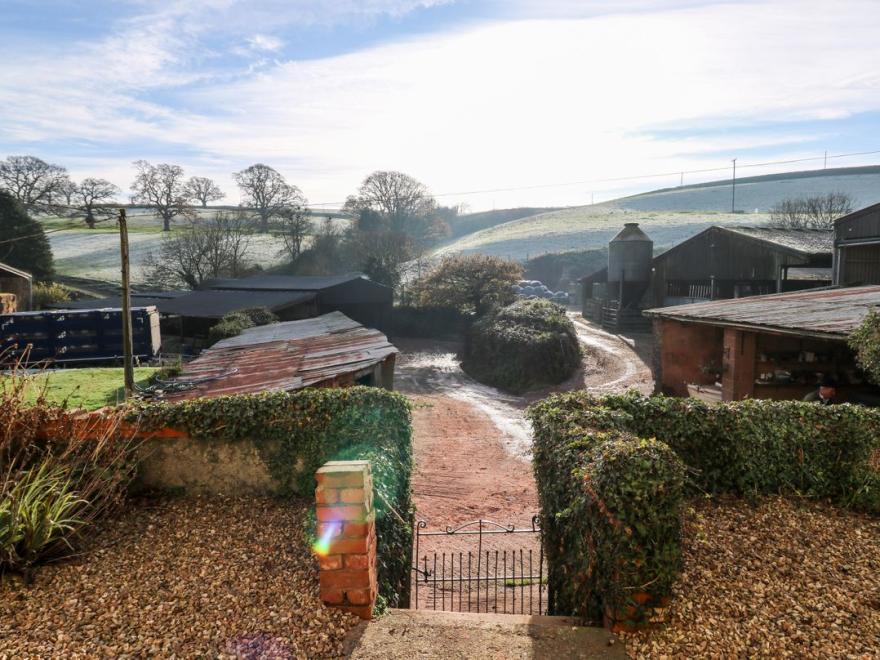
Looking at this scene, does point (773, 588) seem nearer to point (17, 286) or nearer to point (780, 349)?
point (780, 349)

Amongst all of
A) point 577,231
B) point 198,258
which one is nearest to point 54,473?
point 198,258

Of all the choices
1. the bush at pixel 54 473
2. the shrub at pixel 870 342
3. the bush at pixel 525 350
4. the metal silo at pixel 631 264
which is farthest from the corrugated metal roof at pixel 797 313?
the metal silo at pixel 631 264

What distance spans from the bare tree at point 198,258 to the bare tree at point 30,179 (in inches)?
734

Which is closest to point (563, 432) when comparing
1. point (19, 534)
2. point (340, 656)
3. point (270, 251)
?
point (340, 656)

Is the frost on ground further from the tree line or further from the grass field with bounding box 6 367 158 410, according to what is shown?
the grass field with bounding box 6 367 158 410

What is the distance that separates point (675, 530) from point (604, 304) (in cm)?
3151

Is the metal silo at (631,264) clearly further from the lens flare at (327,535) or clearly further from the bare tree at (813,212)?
the lens flare at (327,535)

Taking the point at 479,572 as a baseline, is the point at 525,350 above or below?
above

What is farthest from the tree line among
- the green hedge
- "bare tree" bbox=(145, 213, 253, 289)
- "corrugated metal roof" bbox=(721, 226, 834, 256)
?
the green hedge

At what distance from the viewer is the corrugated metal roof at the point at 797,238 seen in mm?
22641

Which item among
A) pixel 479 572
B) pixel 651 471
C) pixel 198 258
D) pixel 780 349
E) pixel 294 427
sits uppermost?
pixel 198 258

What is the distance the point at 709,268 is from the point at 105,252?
54471 mm

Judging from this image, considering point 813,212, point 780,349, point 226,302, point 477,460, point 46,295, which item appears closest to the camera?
point 780,349

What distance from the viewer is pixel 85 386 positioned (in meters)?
10.6
